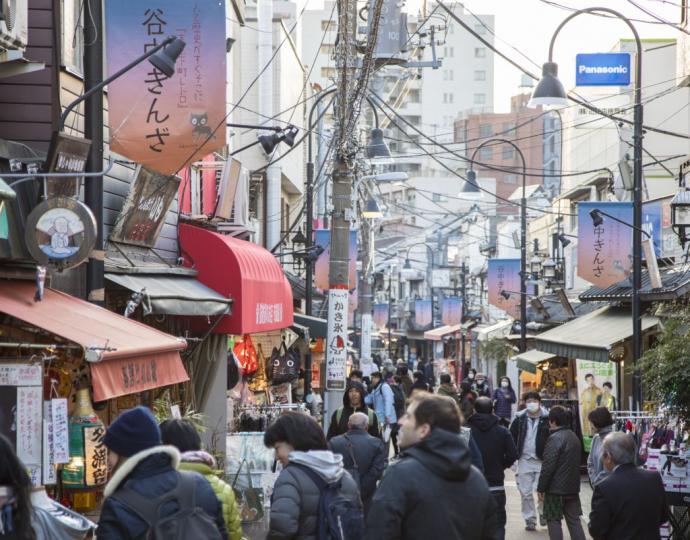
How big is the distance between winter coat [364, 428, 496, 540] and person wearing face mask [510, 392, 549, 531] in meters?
11.2

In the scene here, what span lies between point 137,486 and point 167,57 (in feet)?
20.0

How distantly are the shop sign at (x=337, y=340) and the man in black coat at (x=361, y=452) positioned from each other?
21.3 feet

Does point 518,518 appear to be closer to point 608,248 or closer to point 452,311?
point 608,248

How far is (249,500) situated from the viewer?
1351cm

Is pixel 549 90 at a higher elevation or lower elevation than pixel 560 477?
higher

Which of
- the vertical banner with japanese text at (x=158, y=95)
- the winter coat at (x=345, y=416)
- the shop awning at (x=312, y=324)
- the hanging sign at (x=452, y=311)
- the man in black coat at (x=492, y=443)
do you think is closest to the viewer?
the vertical banner with japanese text at (x=158, y=95)

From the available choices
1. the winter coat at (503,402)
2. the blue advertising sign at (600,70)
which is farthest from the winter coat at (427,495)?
the winter coat at (503,402)

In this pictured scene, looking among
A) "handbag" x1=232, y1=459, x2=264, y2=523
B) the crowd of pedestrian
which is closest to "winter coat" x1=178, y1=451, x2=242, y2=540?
the crowd of pedestrian

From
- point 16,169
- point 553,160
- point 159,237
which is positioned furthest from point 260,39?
point 553,160

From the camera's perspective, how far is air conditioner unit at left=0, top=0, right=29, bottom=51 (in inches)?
436

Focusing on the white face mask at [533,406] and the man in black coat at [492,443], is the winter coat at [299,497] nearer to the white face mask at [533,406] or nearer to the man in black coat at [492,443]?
the man in black coat at [492,443]

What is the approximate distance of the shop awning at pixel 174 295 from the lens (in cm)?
1482

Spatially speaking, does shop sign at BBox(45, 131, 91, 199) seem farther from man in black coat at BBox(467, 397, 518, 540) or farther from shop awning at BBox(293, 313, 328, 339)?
shop awning at BBox(293, 313, 328, 339)

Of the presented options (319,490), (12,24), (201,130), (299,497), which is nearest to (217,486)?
(299,497)
